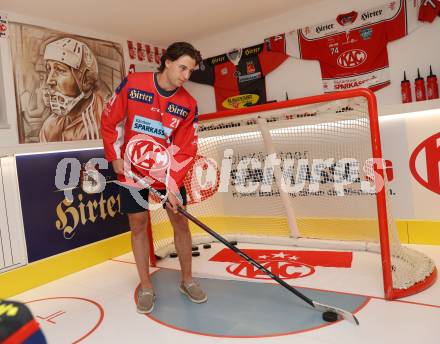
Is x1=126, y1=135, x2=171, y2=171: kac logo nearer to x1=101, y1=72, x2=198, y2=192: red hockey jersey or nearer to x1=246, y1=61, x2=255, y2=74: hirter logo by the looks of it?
x1=101, y1=72, x2=198, y2=192: red hockey jersey

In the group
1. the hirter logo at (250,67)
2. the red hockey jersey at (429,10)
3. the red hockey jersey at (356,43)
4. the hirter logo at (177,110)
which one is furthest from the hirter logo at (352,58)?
the hirter logo at (177,110)

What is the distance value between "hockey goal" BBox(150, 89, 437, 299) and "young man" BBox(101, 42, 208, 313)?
622 millimetres

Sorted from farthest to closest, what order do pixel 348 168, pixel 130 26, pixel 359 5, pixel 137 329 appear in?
pixel 130 26
pixel 359 5
pixel 348 168
pixel 137 329

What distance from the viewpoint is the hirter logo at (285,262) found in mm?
2652

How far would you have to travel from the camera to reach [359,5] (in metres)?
3.20

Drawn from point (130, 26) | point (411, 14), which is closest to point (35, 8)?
point (130, 26)

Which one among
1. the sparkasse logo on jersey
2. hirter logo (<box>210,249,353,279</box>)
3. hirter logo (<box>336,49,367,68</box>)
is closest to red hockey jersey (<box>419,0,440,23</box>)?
hirter logo (<box>336,49,367,68</box>)

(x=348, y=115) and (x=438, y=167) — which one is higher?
(x=348, y=115)

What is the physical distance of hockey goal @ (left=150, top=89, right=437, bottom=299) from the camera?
244 centimetres

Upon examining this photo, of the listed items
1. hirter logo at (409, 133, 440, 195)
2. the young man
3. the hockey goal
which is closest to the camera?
the young man

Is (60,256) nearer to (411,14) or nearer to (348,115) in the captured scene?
(348,115)

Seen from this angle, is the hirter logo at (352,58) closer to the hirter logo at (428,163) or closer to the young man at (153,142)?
the hirter logo at (428,163)

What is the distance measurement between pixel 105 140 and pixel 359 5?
240 centimetres

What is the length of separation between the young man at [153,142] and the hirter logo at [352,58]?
1.66m
